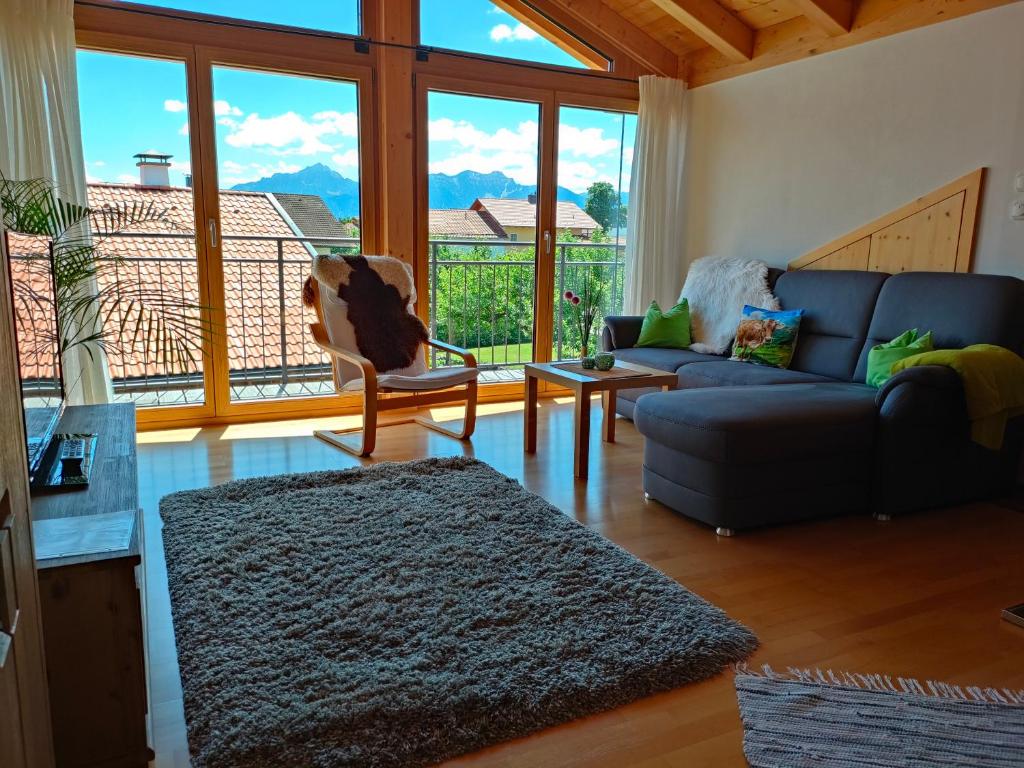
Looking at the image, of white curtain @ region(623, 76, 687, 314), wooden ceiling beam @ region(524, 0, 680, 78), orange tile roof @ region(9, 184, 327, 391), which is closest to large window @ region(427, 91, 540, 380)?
wooden ceiling beam @ region(524, 0, 680, 78)

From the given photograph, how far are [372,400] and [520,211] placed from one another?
2071 mm

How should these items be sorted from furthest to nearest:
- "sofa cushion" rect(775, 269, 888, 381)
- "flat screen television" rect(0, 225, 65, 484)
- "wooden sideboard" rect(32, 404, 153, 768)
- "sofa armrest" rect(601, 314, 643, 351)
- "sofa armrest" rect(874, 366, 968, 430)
Answer: "sofa armrest" rect(601, 314, 643, 351)
"sofa cushion" rect(775, 269, 888, 381)
"sofa armrest" rect(874, 366, 968, 430)
"flat screen television" rect(0, 225, 65, 484)
"wooden sideboard" rect(32, 404, 153, 768)

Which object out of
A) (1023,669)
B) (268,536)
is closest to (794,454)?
(1023,669)

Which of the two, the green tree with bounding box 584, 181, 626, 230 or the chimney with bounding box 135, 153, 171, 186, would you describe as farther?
the green tree with bounding box 584, 181, 626, 230

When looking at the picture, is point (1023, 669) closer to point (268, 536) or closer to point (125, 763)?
point (125, 763)

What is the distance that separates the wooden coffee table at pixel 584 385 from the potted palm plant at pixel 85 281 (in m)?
1.58

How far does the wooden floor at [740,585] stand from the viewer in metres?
1.62

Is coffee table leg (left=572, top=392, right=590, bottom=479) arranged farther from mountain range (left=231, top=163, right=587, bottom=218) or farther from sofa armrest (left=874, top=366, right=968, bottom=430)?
mountain range (left=231, top=163, right=587, bottom=218)

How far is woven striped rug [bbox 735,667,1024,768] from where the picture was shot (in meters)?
1.56

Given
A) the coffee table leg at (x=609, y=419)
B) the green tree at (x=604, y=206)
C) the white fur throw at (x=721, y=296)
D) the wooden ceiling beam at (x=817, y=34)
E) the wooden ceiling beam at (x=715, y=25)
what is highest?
the wooden ceiling beam at (x=715, y=25)

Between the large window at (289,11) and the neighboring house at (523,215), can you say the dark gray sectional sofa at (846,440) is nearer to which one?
the neighboring house at (523,215)

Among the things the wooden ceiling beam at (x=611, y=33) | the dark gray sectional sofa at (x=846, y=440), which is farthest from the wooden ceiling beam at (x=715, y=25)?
the dark gray sectional sofa at (x=846, y=440)

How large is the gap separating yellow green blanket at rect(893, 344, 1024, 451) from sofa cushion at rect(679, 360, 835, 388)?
0.77 m

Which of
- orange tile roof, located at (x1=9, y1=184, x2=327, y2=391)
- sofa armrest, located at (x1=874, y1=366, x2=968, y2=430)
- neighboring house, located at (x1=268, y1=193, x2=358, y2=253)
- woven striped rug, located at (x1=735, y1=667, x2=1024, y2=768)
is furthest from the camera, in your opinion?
neighboring house, located at (x1=268, y1=193, x2=358, y2=253)
